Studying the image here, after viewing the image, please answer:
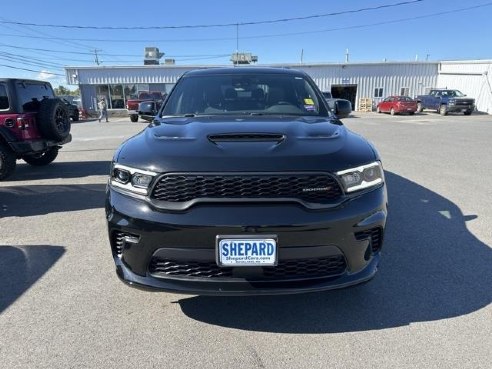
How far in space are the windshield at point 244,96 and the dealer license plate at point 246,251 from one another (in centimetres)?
165

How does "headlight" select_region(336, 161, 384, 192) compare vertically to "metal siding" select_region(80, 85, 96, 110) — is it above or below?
above

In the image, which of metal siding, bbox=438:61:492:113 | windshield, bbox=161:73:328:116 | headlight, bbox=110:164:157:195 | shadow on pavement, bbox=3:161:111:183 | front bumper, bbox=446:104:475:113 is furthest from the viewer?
metal siding, bbox=438:61:492:113

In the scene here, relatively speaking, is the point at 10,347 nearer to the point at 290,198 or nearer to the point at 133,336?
the point at 133,336

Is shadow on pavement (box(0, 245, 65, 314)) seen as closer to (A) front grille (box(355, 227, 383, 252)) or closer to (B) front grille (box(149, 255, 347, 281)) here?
(B) front grille (box(149, 255, 347, 281))

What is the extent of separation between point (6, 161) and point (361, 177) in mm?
6798

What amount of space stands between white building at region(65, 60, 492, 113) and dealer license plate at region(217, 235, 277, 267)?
115ft

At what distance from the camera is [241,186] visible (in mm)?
2340

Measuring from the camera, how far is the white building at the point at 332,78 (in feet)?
118

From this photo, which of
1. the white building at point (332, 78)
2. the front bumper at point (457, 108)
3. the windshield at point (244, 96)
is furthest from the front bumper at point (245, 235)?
the white building at point (332, 78)

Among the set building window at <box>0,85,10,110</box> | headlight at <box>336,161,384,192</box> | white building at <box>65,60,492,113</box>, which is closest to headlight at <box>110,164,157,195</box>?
headlight at <box>336,161,384,192</box>

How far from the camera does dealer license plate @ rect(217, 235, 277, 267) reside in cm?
229

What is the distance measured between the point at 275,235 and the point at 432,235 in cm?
266

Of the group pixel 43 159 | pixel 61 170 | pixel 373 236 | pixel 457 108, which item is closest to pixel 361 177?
pixel 373 236

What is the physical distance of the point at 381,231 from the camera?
2.59m
